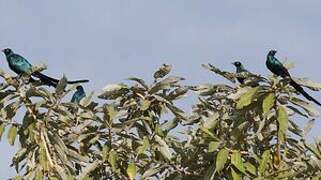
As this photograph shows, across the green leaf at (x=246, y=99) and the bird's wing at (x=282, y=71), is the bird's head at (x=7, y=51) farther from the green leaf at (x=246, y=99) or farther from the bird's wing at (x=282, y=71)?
the green leaf at (x=246, y=99)

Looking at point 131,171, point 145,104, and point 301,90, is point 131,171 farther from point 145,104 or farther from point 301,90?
point 301,90

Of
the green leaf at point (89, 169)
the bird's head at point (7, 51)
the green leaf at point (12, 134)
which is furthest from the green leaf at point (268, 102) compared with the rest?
the bird's head at point (7, 51)

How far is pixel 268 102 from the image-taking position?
197 inches

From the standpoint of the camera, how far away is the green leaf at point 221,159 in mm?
4844

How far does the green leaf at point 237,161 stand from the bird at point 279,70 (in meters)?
0.66

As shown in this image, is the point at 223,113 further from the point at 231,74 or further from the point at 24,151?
the point at 24,151

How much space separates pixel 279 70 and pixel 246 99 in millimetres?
1586

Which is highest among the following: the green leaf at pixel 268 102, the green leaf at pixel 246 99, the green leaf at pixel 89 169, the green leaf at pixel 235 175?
the green leaf at pixel 246 99

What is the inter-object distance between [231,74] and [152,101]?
0.70m

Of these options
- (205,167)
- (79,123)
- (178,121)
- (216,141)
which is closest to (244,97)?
(216,141)

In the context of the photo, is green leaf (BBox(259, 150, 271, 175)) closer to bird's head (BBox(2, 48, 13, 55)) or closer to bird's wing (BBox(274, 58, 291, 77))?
bird's wing (BBox(274, 58, 291, 77))

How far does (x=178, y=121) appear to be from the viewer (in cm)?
596

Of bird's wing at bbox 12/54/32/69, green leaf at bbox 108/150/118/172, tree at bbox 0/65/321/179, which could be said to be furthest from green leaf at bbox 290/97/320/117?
bird's wing at bbox 12/54/32/69

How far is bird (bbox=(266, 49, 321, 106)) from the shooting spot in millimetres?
5422
